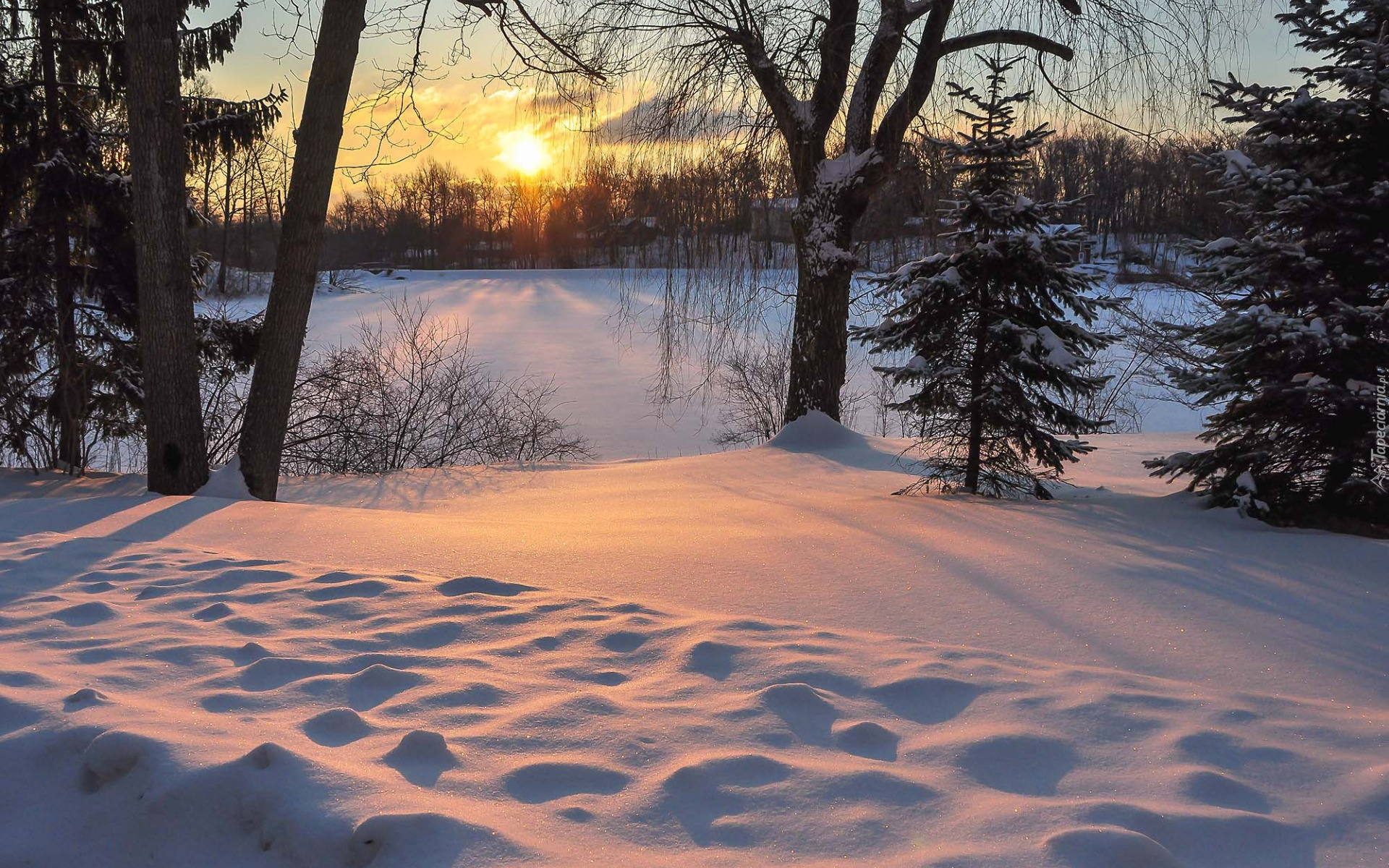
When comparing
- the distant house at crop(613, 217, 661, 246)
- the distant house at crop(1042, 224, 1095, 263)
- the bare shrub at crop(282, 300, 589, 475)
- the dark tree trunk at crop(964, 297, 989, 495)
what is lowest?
the bare shrub at crop(282, 300, 589, 475)

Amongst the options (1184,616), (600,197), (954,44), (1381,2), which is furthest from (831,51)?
(1184,616)

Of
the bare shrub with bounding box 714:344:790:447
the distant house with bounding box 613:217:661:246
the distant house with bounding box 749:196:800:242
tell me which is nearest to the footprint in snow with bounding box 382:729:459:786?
the distant house with bounding box 749:196:800:242

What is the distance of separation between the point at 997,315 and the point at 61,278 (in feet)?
30.2

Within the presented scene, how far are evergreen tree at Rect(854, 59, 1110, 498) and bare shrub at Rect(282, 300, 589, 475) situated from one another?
7691mm

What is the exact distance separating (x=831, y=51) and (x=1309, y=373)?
5.72m

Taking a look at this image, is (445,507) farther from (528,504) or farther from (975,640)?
(975,640)

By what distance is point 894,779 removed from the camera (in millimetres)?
2111

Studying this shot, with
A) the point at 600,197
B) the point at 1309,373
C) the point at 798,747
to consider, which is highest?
the point at 600,197

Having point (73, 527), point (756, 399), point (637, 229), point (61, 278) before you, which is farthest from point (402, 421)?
point (73, 527)

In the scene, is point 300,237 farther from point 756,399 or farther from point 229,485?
point 756,399

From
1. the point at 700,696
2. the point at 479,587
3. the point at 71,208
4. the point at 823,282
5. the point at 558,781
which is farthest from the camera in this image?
the point at 823,282

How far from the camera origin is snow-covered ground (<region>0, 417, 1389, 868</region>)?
1900 mm

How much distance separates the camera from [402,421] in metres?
12.6

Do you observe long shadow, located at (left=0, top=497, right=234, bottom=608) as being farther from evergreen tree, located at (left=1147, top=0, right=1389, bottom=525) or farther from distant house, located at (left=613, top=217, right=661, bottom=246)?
evergreen tree, located at (left=1147, top=0, right=1389, bottom=525)
